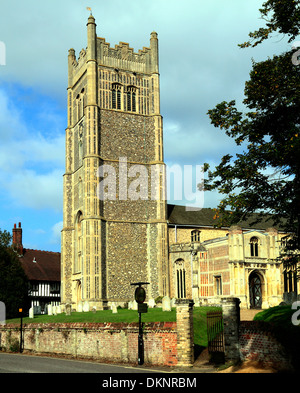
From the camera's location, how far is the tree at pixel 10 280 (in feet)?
139

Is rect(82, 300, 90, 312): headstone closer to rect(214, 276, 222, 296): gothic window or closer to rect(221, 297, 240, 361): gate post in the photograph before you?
rect(214, 276, 222, 296): gothic window

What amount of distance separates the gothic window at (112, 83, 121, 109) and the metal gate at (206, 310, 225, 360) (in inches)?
1291

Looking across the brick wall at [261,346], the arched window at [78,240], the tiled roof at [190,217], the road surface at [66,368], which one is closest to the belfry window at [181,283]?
the tiled roof at [190,217]

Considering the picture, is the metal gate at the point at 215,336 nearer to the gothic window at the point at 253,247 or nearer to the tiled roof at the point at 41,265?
the gothic window at the point at 253,247

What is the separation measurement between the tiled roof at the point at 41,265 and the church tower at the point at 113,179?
31.6 feet

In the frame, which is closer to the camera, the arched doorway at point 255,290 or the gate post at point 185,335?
the gate post at point 185,335

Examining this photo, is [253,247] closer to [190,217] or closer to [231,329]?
[190,217]

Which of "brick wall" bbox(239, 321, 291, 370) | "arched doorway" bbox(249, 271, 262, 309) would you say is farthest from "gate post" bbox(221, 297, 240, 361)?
"arched doorway" bbox(249, 271, 262, 309)

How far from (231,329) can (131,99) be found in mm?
36551

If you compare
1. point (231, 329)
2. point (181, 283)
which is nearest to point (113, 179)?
point (181, 283)

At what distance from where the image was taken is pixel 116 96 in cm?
4900

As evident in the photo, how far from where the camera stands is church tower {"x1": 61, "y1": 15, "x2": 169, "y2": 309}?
4416 centimetres
